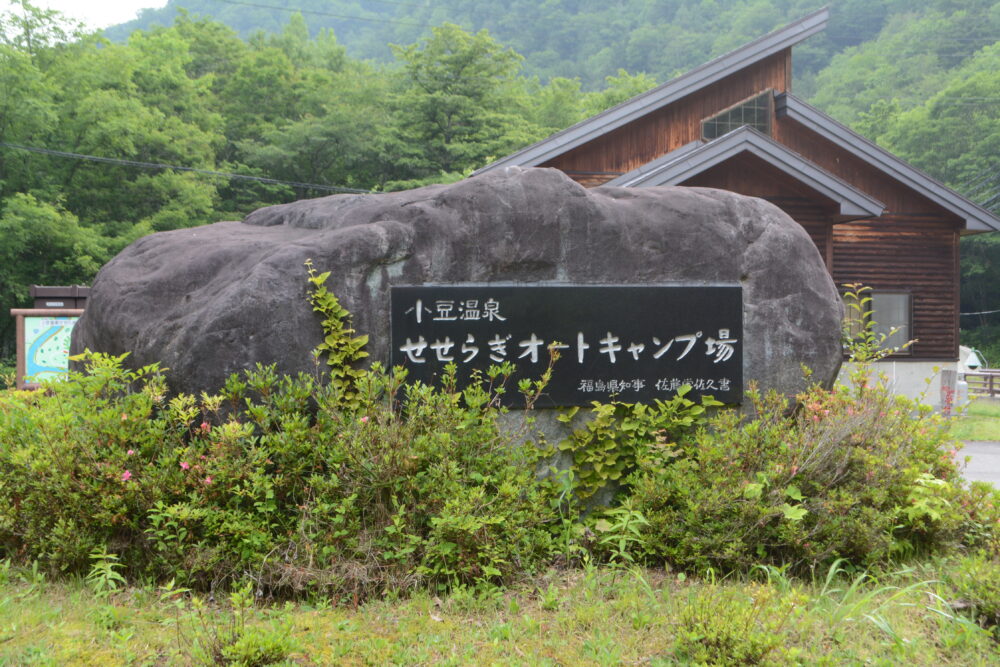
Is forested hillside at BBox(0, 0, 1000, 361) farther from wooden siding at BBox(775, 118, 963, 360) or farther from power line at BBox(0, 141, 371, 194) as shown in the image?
wooden siding at BBox(775, 118, 963, 360)

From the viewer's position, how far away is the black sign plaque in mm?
5020

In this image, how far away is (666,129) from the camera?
1543cm

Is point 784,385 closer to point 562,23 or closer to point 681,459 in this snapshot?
point 681,459

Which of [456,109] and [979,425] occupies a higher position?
[456,109]

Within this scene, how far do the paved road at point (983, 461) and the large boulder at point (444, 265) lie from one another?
408 centimetres

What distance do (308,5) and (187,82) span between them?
204 ft

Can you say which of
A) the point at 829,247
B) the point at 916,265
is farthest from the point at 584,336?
the point at 916,265

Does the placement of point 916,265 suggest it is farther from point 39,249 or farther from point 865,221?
point 39,249

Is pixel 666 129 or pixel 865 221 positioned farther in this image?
pixel 865 221

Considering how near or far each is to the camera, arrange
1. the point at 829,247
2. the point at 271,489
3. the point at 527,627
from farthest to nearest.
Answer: the point at 829,247, the point at 271,489, the point at 527,627

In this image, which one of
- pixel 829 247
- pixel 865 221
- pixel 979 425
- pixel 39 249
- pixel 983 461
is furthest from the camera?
pixel 39 249

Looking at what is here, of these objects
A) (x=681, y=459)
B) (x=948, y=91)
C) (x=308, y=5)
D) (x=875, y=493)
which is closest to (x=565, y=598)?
(x=681, y=459)

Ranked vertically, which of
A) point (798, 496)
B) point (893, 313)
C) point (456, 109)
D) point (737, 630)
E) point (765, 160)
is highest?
point (456, 109)

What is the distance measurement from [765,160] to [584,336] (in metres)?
8.65
